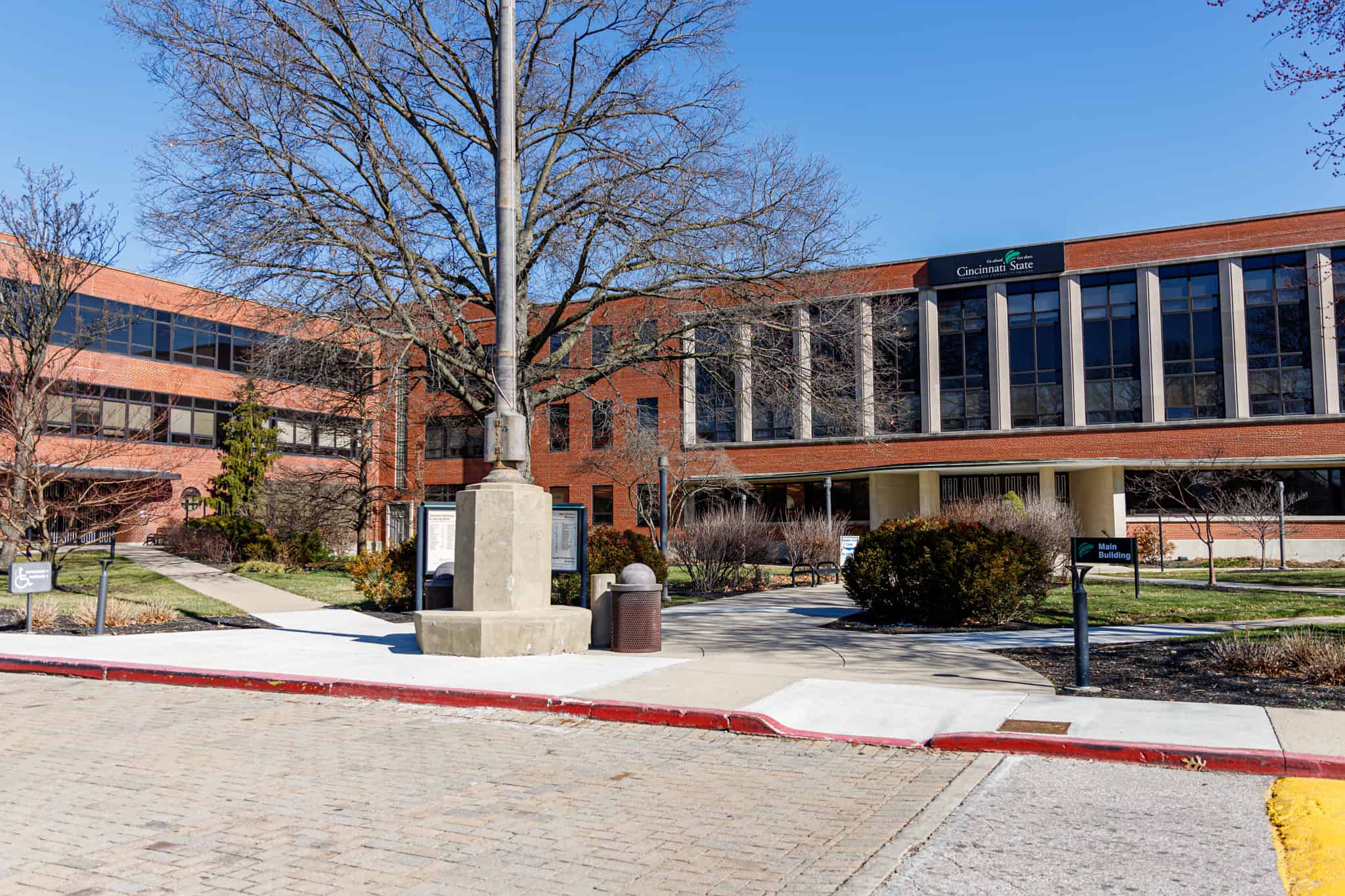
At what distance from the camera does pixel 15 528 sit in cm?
2116

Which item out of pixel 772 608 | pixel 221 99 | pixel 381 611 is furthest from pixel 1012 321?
pixel 221 99

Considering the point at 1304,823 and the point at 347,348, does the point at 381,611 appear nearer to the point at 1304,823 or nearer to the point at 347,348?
the point at 347,348

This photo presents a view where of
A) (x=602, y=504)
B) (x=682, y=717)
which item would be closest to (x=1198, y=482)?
(x=602, y=504)

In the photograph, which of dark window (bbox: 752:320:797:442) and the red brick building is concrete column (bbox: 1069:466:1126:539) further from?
dark window (bbox: 752:320:797:442)

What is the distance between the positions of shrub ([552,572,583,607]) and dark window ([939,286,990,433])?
29.3 m

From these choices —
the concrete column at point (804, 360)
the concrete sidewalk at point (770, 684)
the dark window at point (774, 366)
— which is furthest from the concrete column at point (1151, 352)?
the concrete sidewalk at point (770, 684)

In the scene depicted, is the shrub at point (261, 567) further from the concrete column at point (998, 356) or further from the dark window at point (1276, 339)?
the dark window at point (1276, 339)

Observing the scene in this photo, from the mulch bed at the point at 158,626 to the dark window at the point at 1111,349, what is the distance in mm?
35072

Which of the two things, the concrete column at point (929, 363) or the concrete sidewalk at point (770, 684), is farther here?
the concrete column at point (929, 363)

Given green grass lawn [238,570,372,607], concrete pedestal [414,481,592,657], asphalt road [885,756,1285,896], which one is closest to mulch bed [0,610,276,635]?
green grass lawn [238,570,372,607]

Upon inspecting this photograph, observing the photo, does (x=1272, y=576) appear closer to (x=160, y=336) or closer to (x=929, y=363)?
(x=929, y=363)

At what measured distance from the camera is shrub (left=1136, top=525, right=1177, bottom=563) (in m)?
37.5

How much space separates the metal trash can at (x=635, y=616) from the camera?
12.8 m

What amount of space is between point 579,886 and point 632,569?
8.48 meters
